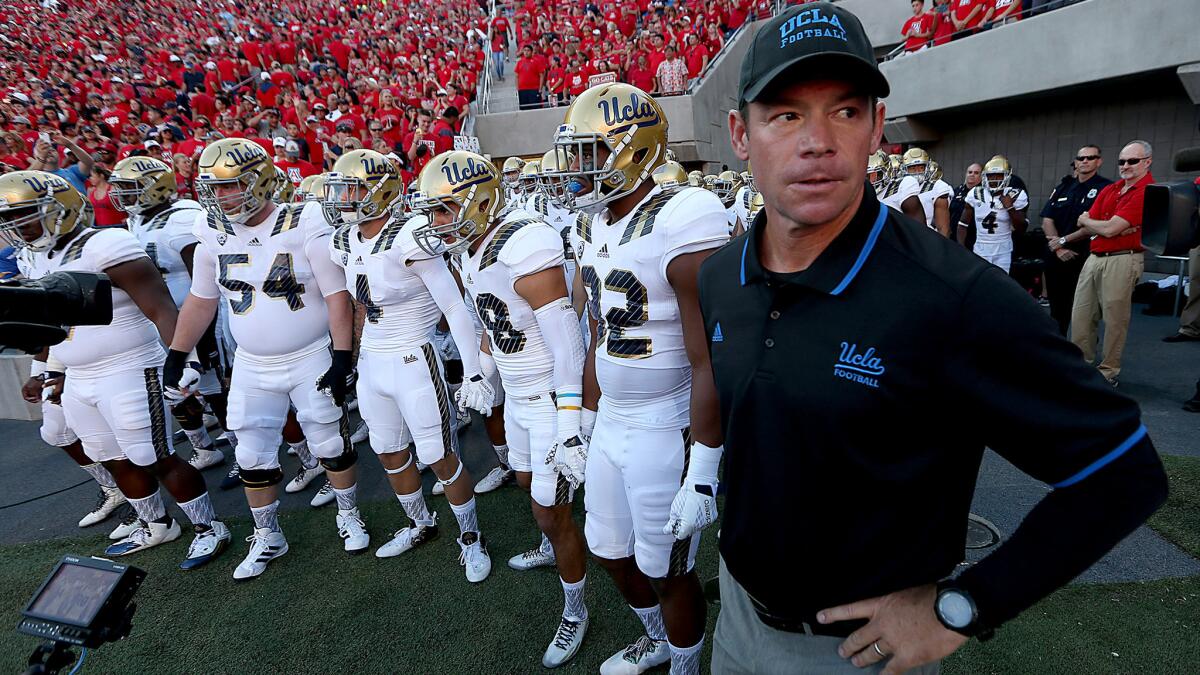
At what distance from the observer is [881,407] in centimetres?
113

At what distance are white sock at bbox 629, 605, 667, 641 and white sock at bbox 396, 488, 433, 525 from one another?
1774mm

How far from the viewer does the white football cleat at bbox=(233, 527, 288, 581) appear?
12.3 feet

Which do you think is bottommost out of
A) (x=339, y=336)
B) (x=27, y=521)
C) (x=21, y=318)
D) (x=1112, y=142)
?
(x=27, y=521)

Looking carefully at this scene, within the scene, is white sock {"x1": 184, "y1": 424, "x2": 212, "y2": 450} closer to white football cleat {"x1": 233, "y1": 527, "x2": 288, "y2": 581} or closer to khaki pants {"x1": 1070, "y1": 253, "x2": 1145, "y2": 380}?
white football cleat {"x1": 233, "y1": 527, "x2": 288, "y2": 581}

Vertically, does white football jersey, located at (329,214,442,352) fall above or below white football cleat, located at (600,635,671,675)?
above

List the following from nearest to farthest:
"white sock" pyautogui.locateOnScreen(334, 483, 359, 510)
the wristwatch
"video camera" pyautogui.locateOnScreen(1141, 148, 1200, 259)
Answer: the wristwatch < "video camera" pyautogui.locateOnScreen(1141, 148, 1200, 259) < "white sock" pyautogui.locateOnScreen(334, 483, 359, 510)

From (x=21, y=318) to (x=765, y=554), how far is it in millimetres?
1715

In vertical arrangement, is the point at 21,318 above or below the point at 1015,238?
above

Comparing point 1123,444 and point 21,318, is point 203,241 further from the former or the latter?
point 1123,444

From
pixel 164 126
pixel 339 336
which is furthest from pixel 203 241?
pixel 164 126

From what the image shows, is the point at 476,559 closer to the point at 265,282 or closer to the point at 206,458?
the point at 265,282

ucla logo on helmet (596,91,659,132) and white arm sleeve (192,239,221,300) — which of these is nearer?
ucla logo on helmet (596,91,659,132)

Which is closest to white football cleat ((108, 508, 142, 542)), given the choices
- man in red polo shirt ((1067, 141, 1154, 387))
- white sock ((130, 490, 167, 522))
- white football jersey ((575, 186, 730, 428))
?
white sock ((130, 490, 167, 522))

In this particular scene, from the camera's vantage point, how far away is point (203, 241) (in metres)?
3.83
